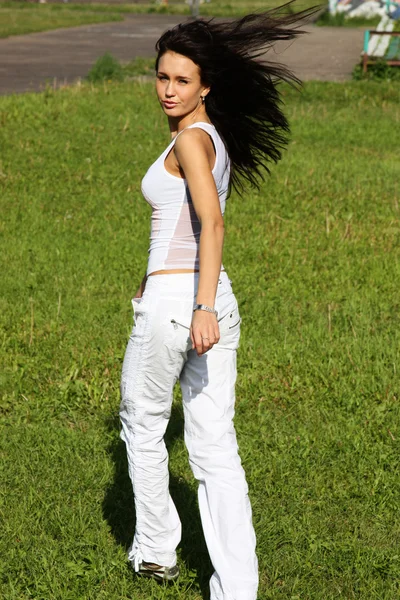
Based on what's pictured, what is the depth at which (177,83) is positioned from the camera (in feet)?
11.3

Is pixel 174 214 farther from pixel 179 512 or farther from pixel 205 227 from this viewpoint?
pixel 179 512

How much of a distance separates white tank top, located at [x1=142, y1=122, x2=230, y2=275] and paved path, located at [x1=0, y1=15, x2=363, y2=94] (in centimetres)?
1339

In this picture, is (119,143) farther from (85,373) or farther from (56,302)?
(85,373)

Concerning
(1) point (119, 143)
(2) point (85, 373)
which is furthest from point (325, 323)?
(1) point (119, 143)

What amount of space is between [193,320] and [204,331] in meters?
0.06

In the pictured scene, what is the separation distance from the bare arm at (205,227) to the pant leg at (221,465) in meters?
0.24

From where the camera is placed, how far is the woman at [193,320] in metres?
3.21

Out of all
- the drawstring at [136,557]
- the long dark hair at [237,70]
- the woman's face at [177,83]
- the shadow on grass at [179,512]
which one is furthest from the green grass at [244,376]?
the woman's face at [177,83]

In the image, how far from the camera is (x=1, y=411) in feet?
17.7

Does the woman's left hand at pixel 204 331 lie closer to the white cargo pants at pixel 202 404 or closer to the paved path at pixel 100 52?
the white cargo pants at pixel 202 404

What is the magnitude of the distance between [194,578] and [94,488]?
85cm

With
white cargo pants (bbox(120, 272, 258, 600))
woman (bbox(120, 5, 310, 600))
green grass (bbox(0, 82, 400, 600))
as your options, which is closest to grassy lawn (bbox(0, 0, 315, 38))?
green grass (bbox(0, 82, 400, 600))

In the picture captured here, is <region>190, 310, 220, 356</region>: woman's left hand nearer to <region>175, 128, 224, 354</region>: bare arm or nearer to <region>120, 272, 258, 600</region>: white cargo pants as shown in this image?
<region>175, 128, 224, 354</region>: bare arm

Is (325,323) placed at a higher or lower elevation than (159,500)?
lower
